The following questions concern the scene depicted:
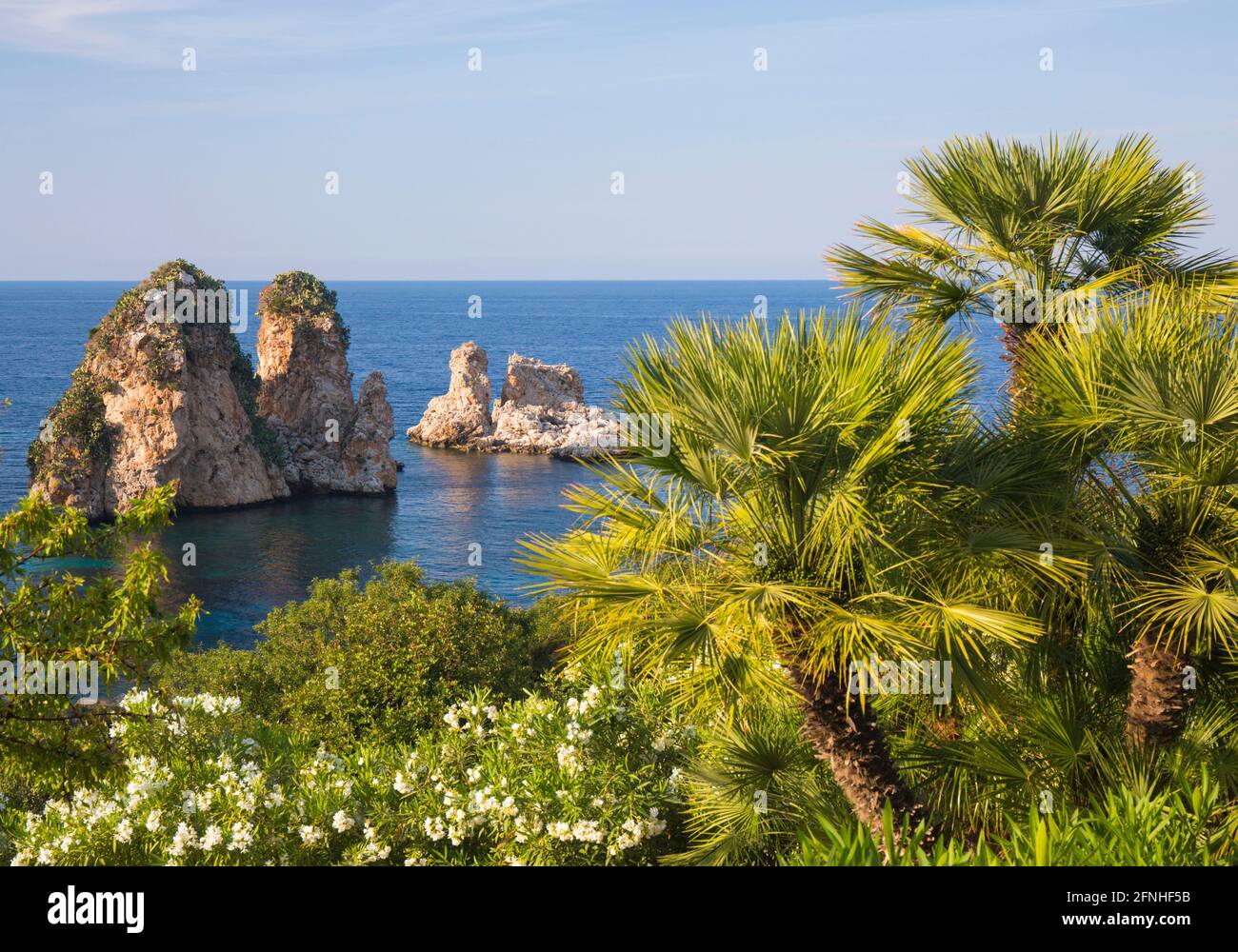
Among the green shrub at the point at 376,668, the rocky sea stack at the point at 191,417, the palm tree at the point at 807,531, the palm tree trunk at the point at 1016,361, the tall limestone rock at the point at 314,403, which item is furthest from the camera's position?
the tall limestone rock at the point at 314,403

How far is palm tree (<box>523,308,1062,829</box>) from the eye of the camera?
24.7ft

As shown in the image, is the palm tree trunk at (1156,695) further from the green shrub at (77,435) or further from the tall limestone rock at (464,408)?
the tall limestone rock at (464,408)

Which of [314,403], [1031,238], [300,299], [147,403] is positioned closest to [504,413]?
[314,403]

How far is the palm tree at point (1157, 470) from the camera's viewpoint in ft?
26.6

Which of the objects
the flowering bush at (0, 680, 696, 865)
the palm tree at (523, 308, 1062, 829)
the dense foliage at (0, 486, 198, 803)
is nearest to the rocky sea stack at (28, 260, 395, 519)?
the flowering bush at (0, 680, 696, 865)

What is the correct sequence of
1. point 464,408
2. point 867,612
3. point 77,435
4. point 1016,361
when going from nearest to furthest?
point 867,612, point 1016,361, point 77,435, point 464,408

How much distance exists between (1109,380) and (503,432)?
285 feet

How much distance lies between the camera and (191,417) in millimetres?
65375

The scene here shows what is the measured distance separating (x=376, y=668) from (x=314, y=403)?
198 ft


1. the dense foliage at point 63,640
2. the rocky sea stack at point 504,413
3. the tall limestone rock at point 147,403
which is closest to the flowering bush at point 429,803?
the dense foliage at point 63,640

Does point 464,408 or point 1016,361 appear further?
point 464,408

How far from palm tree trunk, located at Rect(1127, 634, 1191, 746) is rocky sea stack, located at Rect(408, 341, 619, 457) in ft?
274

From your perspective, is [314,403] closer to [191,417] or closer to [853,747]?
[191,417]

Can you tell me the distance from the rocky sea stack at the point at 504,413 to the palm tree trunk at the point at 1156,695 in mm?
83546
